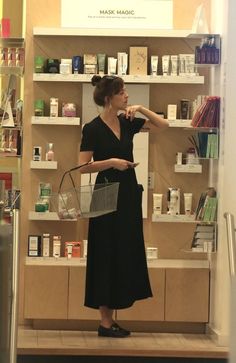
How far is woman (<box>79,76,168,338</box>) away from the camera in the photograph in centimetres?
546

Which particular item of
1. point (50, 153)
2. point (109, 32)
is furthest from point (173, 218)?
point (109, 32)

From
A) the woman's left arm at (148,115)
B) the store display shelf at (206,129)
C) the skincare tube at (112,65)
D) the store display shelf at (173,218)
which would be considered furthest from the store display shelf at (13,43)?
the store display shelf at (173,218)

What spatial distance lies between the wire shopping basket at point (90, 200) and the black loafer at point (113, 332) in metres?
0.84

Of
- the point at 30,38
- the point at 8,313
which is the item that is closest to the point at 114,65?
the point at 30,38

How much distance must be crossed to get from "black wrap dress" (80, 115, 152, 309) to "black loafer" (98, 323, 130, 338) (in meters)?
0.22

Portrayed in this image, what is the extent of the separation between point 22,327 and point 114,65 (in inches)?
85.4

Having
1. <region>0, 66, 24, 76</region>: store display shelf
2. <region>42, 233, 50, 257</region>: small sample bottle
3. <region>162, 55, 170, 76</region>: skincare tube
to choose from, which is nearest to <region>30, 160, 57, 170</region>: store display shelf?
<region>42, 233, 50, 257</region>: small sample bottle

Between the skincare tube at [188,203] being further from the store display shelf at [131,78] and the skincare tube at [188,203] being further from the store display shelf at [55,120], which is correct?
the store display shelf at [55,120]

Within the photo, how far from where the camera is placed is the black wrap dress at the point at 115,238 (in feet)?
17.9

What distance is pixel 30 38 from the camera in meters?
6.33

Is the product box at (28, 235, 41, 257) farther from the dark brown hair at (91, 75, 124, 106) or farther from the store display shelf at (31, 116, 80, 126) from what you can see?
the dark brown hair at (91, 75, 124, 106)

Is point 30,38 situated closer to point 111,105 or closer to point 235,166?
point 111,105

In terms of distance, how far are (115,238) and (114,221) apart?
0.12m

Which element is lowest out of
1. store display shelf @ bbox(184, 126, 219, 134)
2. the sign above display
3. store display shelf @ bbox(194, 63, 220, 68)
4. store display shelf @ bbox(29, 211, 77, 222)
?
store display shelf @ bbox(29, 211, 77, 222)
